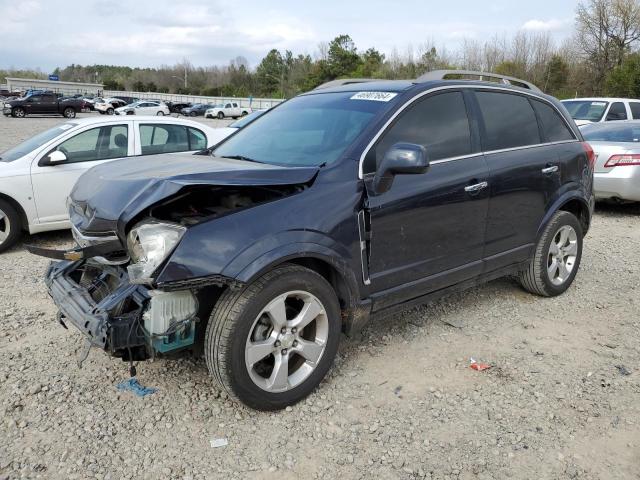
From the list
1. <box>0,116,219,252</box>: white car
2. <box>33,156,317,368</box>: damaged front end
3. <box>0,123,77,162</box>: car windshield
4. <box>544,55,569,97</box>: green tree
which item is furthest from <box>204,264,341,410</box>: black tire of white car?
<box>544,55,569,97</box>: green tree

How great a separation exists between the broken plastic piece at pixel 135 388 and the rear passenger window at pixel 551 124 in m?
3.71

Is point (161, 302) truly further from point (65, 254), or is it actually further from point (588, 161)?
point (588, 161)

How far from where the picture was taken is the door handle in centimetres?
370

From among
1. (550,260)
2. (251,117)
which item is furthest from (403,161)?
(251,117)

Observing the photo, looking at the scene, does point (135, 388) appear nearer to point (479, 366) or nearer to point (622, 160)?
point (479, 366)

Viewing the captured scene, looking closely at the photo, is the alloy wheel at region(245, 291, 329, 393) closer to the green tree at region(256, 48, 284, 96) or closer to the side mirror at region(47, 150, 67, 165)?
the side mirror at region(47, 150, 67, 165)

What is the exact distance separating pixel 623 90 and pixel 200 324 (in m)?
36.8

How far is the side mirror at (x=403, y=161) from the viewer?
9.72ft

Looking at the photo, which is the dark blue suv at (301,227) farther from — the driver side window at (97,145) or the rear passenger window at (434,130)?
the driver side window at (97,145)

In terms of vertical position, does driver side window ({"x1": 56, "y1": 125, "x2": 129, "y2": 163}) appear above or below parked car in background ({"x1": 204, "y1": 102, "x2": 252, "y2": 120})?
above

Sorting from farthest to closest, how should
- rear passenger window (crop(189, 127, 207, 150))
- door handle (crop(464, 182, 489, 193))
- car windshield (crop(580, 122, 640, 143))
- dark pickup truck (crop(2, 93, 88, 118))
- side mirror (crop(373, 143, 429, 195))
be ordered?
dark pickup truck (crop(2, 93, 88, 118)), car windshield (crop(580, 122, 640, 143)), rear passenger window (crop(189, 127, 207, 150)), door handle (crop(464, 182, 489, 193)), side mirror (crop(373, 143, 429, 195))

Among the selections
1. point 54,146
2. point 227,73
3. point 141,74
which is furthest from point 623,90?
point 141,74

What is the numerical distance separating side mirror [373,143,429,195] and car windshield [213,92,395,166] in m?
0.32

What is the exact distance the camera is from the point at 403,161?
2979 millimetres
